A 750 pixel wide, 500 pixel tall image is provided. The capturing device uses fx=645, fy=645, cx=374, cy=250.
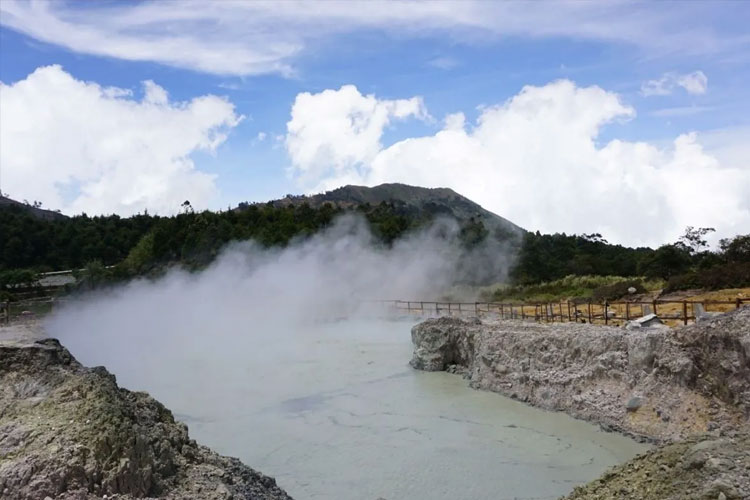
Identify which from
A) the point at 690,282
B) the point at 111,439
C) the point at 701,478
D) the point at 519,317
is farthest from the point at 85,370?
the point at 690,282

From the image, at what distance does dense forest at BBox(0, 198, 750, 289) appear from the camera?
124ft

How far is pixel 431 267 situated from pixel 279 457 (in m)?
39.2

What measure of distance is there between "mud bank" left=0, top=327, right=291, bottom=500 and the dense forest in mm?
26842

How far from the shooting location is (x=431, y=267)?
50469 millimetres

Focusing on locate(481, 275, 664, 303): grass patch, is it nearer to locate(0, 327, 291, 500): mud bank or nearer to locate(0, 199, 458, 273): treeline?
→ locate(0, 199, 458, 273): treeline

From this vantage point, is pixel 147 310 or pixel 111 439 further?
pixel 147 310

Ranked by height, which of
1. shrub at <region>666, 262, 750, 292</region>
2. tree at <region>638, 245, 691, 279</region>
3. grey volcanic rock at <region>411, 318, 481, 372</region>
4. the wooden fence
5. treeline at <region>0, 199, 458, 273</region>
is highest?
treeline at <region>0, 199, 458, 273</region>

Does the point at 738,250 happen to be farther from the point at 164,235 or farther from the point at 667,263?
the point at 164,235

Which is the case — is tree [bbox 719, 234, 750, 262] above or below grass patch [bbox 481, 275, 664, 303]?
above

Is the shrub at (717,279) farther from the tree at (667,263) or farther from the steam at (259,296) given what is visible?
the steam at (259,296)

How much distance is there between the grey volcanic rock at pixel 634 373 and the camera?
11383 mm

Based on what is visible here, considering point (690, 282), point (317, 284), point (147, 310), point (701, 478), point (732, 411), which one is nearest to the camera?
point (701, 478)

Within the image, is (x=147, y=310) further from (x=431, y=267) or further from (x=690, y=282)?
(x=690, y=282)

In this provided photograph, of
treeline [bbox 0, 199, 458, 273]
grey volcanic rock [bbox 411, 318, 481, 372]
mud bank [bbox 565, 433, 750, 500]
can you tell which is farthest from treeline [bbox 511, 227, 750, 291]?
mud bank [bbox 565, 433, 750, 500]
